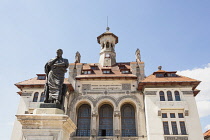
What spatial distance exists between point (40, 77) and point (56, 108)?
2070 cm

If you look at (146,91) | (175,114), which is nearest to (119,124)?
(146,91)

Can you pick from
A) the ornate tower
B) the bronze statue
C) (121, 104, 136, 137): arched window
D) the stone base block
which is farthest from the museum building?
the stone base block

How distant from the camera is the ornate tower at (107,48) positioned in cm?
3064

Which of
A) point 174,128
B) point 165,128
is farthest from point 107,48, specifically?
point 174,128

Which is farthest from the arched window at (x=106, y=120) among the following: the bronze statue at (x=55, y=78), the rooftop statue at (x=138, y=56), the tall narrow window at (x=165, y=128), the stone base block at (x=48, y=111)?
the stone base block at (x=48, y=111)

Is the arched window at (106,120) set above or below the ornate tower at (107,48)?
below

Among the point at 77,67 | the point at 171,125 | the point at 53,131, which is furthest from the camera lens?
the point at 77,67

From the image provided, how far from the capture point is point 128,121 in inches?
928

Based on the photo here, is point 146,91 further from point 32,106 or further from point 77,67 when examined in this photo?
point 32,106

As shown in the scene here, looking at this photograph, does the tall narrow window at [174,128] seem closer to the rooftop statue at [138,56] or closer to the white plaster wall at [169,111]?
the white plaster wall at [169,111]

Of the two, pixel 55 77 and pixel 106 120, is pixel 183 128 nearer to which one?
pixel 106 120

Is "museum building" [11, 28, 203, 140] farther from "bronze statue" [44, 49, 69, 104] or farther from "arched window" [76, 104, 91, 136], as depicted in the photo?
"bronze statue" [44, 49, 69, 104]

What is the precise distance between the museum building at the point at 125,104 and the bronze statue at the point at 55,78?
16.3 meters

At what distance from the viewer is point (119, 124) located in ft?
73.6
